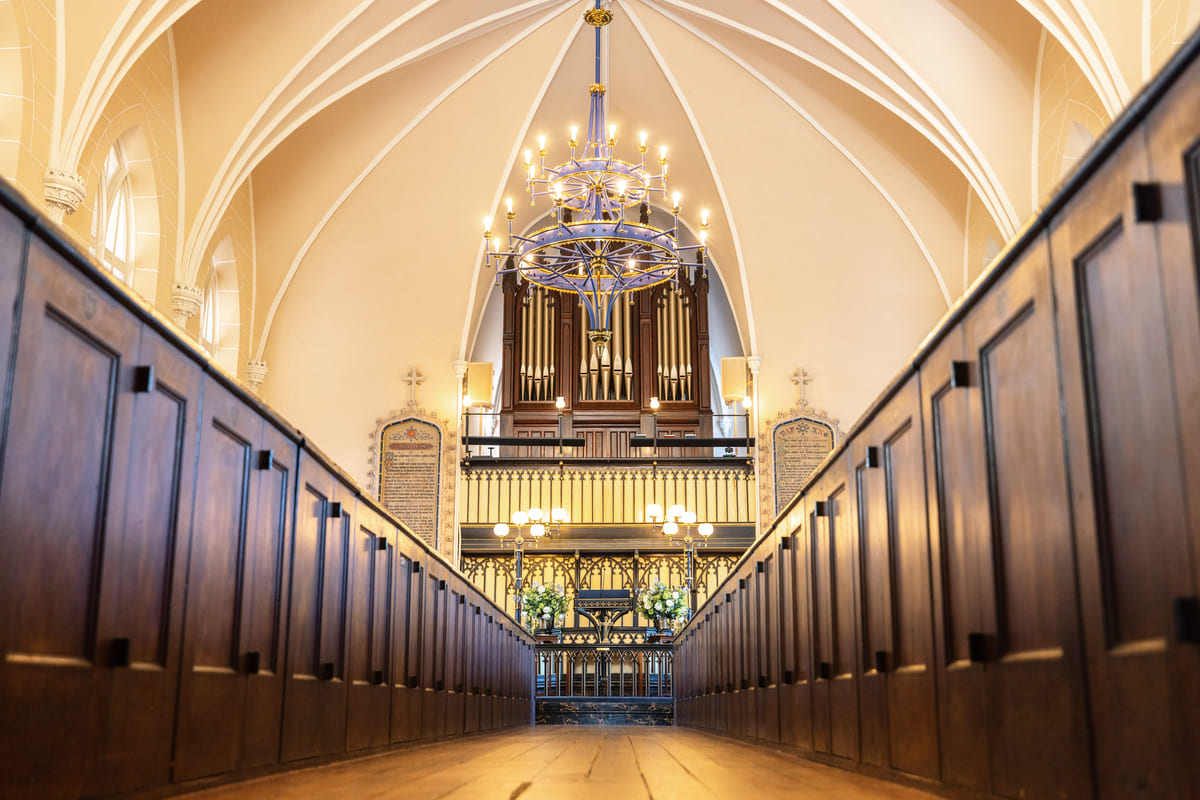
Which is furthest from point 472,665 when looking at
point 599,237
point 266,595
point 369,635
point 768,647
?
point 266,595

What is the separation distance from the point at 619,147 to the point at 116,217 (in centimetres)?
841

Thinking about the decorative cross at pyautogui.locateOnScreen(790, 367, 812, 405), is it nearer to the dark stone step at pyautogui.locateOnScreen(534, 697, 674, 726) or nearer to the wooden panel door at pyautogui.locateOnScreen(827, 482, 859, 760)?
the dark stone step at pyautogui.locateOnScreen(534, 697, 674, 726)

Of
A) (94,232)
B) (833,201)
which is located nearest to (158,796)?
(94,232)

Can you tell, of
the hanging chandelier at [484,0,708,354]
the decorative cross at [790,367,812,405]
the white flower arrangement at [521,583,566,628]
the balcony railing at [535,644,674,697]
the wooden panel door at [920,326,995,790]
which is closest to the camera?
the wooden panel door at [920,326,995,790]

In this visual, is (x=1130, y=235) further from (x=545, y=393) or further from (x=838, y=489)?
(x=545, y=393)

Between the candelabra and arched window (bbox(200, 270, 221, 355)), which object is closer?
the candelabra

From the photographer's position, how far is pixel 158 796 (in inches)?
104

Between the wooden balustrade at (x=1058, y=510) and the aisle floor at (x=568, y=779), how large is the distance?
0.30 metres

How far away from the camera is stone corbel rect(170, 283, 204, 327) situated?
12.9 metres

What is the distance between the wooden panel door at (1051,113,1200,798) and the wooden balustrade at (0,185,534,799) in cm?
187

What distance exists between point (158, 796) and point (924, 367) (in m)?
2.21

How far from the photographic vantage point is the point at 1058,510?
2109 millimetres

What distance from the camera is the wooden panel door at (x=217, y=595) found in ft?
9.53

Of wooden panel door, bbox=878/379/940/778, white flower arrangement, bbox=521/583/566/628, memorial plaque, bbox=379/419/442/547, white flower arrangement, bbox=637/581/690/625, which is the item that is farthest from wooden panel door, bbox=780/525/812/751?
memorial plaque, bbox=379/419/442/547
